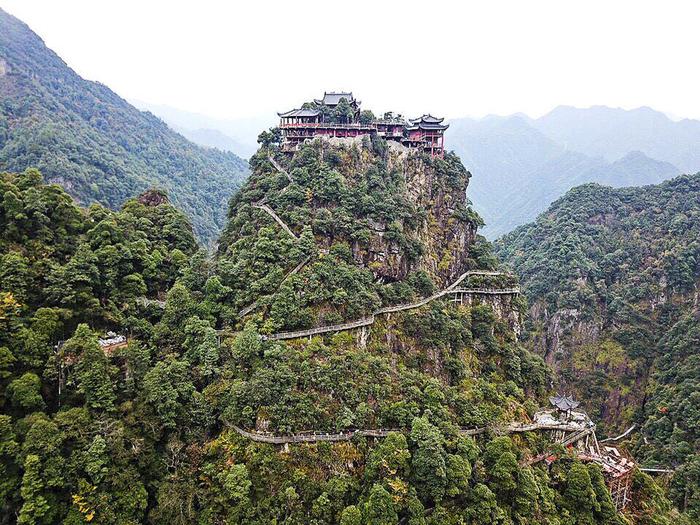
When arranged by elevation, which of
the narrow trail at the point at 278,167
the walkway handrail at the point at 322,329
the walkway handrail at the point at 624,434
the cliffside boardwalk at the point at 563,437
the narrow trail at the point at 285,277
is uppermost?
the narrow trail at the point at 278,167

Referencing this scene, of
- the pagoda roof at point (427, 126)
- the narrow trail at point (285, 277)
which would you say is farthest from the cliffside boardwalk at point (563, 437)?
the pagoda roof at point (427, 126)

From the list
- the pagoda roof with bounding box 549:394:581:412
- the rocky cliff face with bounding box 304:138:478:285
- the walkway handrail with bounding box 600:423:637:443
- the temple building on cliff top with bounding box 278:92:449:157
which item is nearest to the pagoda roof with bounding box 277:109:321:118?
the temple building on cliff top with bounding box 278:92:449:157

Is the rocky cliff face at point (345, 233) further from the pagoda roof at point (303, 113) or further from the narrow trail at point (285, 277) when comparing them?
the pagoda roof at point (303, 113)

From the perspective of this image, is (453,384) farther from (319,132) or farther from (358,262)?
(319,132)

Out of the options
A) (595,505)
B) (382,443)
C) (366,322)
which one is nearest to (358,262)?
(366,322)

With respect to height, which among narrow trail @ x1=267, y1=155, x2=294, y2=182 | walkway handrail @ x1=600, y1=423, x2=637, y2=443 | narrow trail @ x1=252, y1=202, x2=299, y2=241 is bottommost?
walkway handrail @ x1=600, y1=423, x2=637, y2=443

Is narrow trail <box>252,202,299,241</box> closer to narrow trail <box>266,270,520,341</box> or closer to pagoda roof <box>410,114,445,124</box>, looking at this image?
narrow trail <box>266,270,520,341</box>
